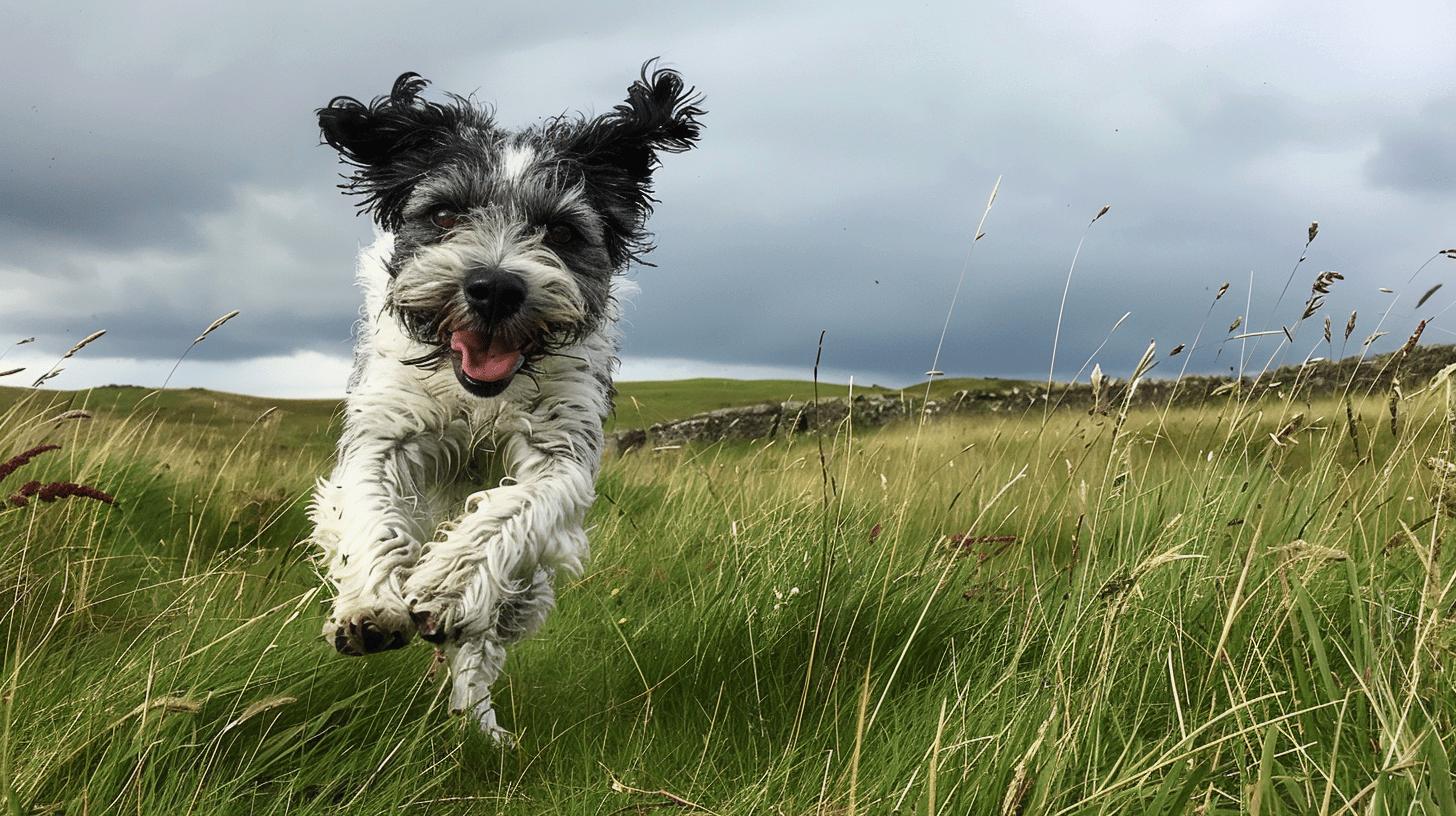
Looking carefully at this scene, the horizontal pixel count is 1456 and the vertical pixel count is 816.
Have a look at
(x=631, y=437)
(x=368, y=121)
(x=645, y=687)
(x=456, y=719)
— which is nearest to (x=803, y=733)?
(x=645, y=687)

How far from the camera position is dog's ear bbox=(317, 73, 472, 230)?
14.9 feet

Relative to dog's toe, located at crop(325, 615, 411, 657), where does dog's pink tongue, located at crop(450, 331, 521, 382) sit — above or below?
above

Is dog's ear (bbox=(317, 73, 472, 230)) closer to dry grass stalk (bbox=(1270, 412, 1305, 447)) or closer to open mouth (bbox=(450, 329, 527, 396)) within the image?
open mouth (bbox=(450, 329, 527, 396))

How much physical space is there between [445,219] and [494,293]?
704 mm

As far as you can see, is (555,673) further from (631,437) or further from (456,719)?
(631,437)

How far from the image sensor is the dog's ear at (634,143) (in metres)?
4.67

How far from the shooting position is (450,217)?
13.6ft

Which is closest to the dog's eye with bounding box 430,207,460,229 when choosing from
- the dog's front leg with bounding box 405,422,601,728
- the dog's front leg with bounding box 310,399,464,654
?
the dog's front leg with bounding box 310,399,464,654

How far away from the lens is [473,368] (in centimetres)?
377

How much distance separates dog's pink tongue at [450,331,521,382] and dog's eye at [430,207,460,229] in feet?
1.88

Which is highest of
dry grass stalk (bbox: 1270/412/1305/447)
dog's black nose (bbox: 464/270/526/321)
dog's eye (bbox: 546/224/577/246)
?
dog's eye (bbox: 546/224/577/246)

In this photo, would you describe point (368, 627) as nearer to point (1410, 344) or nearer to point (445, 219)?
point (445, 219)

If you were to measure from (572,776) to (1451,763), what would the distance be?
223cm

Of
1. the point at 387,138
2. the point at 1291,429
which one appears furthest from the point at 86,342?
the point at 1291,429
